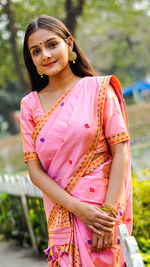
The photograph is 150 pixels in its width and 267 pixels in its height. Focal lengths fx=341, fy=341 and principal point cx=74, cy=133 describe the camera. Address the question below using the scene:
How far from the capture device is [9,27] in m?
8.20

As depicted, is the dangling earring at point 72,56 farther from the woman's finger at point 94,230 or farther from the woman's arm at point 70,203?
the woman's finger at point 94,230

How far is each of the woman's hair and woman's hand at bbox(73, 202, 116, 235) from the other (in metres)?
0.76

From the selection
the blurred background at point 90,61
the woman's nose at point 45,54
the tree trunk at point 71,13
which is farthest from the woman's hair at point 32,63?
the tree trunk at point 71,13

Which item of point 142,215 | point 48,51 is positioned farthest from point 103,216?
point 142,215

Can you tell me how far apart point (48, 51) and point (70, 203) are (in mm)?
765

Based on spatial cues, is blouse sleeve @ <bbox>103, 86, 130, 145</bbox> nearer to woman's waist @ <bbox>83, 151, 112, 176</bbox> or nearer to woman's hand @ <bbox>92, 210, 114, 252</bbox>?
woman's waist @ <bbox>83, 151, 112, 176</bbox>

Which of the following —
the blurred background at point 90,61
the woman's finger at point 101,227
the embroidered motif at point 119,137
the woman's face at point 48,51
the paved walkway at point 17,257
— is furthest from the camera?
the blurred background at point 90,61

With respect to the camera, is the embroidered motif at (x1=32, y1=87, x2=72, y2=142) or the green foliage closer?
the embroidered motif at (x1=32, y1=87, x2=72, y2=142)

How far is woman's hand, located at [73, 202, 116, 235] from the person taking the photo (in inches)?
60.1

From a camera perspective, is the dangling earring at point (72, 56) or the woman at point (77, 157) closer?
the woman at point (77, 157)

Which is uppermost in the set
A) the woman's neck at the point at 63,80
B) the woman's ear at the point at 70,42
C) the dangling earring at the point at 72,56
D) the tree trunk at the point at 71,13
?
the tree trunk at the point at 71,13

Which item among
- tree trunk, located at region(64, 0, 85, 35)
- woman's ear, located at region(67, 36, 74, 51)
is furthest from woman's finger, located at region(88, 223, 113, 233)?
Answer: tree trunk, located at region(64, 0, 85, 35)

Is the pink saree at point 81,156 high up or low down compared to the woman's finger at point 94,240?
up

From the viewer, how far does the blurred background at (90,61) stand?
3.83 metres
